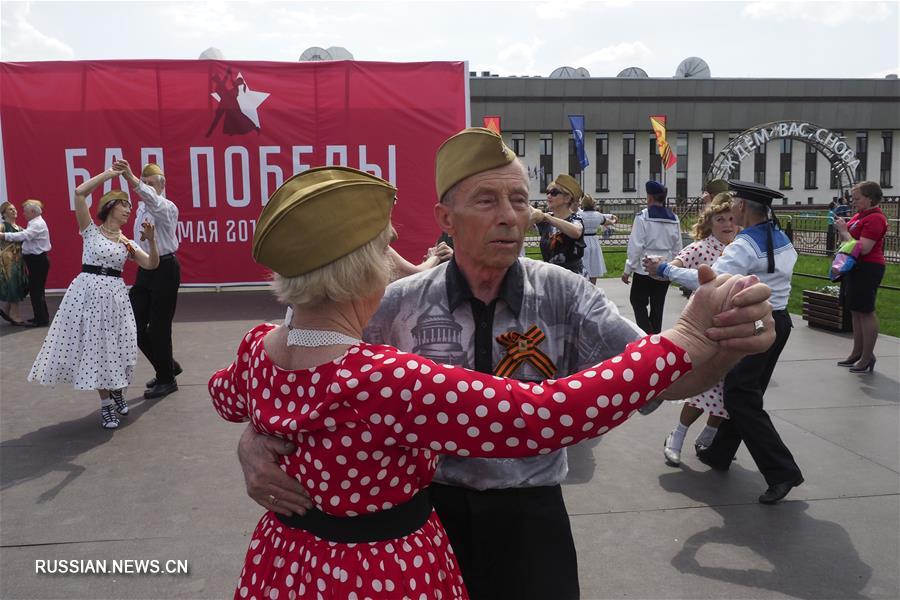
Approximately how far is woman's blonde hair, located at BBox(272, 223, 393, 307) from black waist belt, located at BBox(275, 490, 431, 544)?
0.49 meters

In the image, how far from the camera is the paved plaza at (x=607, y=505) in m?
Answer: 3.59

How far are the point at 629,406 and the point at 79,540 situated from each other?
12.2 ft

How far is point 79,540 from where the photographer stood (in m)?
4.04

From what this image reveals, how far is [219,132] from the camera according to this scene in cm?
1266

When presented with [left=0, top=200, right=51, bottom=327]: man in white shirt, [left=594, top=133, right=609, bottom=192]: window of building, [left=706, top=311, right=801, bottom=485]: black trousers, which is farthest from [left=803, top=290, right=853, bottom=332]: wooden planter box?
[left=594, top=133, right=609, bottom=192]: window of building

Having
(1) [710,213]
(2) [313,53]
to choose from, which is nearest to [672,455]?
(1) [710,213]

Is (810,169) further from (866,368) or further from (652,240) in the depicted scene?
(866,368)

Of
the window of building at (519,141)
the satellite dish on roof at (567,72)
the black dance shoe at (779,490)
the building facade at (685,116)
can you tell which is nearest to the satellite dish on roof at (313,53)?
the building facade at (685,116)

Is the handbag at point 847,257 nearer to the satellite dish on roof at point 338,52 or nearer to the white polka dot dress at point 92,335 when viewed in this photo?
the white polka dot dress at point 92,335

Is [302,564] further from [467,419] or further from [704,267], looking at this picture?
[704,267]

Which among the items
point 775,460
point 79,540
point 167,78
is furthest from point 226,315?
point 775,460

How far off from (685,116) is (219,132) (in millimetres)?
51701

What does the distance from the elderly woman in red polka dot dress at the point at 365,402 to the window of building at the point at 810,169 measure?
66670mm

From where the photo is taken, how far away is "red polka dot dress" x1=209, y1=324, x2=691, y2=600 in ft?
4.70
